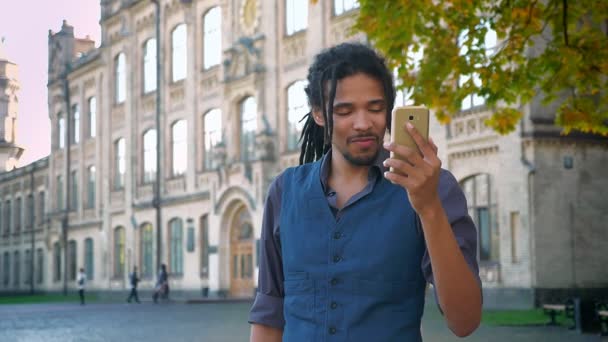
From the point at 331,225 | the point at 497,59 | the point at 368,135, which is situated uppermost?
the point at 497,59

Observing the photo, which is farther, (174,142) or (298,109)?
(174,142)

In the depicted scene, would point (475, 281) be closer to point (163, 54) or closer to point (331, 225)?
point (331, 225)

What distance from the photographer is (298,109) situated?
1226 inches

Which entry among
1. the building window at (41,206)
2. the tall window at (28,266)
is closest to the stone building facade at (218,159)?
the building window at (41,206)

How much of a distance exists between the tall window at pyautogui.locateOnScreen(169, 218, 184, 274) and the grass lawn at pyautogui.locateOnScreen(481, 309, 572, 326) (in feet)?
59.5

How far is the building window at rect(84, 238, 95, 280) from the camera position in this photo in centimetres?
4534

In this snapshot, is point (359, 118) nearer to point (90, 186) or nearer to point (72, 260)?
point (90, 186)

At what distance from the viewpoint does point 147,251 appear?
40.1m

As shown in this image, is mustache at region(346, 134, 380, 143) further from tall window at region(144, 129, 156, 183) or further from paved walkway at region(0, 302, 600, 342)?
tall window at region(144, 129, 156, 183)

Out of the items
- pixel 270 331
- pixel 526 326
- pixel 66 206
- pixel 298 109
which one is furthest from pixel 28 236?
pixel 270 331

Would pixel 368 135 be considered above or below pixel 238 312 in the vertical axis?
above

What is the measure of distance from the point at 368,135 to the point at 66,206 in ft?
157

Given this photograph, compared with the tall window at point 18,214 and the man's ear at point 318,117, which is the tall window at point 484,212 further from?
the tall window at point 18,214

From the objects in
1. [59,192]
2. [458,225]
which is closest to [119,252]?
[59,192]
